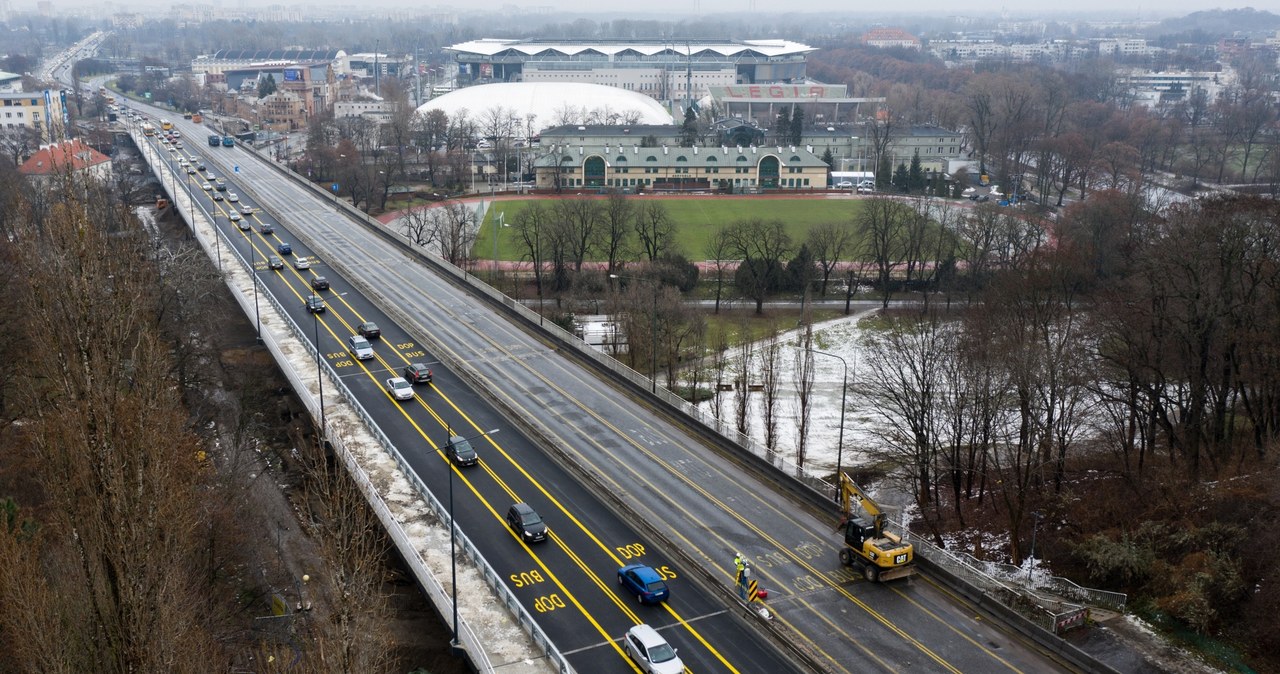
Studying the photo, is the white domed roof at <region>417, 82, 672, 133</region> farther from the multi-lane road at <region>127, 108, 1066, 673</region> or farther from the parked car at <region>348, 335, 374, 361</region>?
the parked car at <region>348, 335, 374, 361</region>

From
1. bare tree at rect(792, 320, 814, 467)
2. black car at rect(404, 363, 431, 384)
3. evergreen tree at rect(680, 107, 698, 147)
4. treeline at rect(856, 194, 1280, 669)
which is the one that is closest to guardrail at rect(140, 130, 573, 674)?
black car at rect(404, 363, 431, 384)

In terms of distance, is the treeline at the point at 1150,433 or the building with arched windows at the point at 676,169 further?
the building with arched windows at the point at 676,169

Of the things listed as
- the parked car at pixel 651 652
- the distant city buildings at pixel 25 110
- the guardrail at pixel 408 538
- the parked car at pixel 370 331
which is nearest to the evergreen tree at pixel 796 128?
the parked car at pixel 370 331

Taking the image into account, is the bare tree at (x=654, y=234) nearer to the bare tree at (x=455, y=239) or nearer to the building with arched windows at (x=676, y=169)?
the bare tree at (x=455, y=239)

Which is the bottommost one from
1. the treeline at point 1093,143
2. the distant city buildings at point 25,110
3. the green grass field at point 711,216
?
the green grass field at point 711,216

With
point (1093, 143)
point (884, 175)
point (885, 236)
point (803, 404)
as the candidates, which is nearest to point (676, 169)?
point (884, 175)

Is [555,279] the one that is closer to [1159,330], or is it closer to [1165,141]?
[1159,330]
